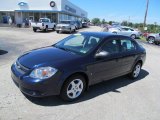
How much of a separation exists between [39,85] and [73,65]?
2.92ft

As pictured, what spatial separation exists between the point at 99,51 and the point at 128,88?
1695mm

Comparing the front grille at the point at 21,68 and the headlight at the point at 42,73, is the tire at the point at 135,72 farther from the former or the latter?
the front grille at the point at 21,68

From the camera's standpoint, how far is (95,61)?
4.98 metres

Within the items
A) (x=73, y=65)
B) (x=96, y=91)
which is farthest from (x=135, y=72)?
(x=73, y=65)

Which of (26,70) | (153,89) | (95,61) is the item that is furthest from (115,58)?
(26,70)

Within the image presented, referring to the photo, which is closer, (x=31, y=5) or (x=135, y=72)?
(x=135, y=72)

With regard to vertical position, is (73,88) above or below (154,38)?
above

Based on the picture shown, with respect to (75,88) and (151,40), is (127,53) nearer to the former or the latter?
(75,88)

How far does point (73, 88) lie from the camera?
4.66 metres

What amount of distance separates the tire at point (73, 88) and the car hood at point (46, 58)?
487 millimetres

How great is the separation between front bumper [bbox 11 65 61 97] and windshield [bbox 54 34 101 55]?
3.73ft

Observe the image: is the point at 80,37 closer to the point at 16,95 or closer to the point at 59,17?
the point at 16,95

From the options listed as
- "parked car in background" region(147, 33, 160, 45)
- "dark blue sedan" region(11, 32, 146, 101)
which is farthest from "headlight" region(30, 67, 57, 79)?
"parked car in background" region(147, 33, 160, 45)

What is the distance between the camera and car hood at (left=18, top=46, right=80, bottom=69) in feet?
14.2
